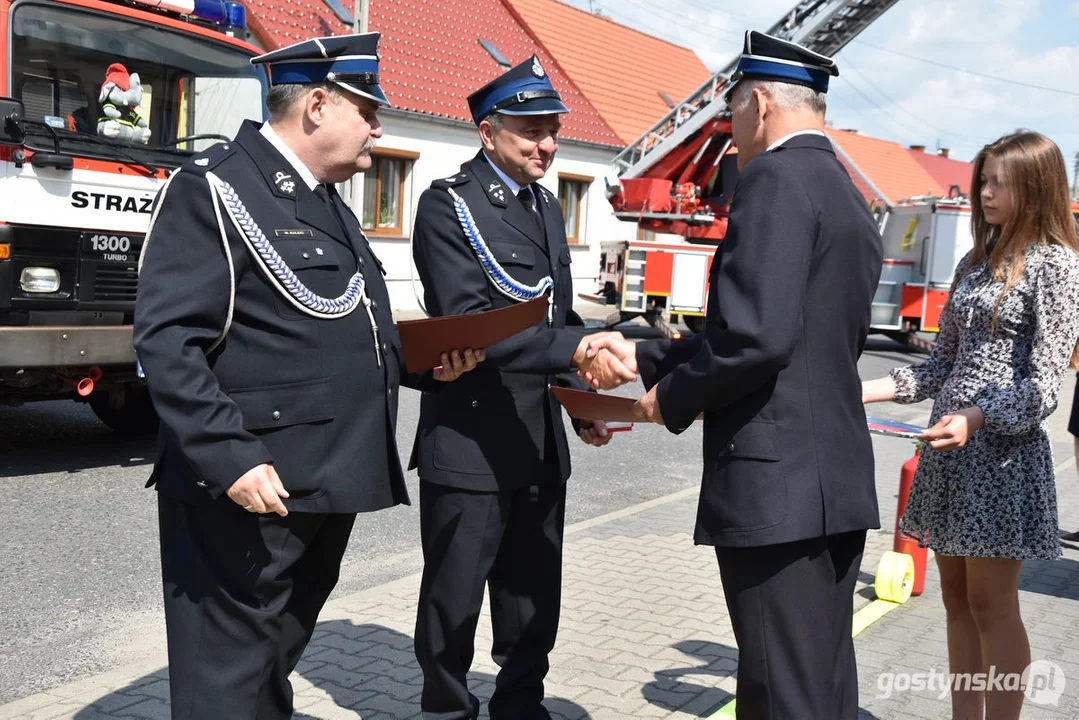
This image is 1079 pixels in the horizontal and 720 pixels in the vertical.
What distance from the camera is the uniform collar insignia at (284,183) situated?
9.32 ft

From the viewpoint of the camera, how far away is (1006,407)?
3.41 m

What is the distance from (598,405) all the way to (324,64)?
117cm

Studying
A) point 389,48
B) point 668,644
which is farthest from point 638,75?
point 668,644

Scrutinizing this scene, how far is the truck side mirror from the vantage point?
6.33 m

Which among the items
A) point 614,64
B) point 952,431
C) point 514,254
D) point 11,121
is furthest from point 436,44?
point 952,431

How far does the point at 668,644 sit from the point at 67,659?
7.97 feet

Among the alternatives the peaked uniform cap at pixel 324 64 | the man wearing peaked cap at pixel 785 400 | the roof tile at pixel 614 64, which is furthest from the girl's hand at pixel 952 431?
the roof tile at pixel 614 64

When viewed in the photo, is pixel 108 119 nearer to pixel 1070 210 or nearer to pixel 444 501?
pixel 444 501

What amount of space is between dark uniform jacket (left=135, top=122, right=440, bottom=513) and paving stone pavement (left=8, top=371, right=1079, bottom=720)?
4.56ft

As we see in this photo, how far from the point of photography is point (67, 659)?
14.2ft

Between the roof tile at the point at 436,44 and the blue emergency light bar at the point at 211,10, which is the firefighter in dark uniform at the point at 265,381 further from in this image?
the roof tile at the point at 436,44

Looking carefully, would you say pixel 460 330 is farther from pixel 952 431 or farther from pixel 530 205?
pixel 952 431

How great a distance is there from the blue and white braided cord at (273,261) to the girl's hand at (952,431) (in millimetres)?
1800

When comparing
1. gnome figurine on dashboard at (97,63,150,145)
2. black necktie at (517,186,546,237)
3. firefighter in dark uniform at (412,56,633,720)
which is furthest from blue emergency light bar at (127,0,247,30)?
black necktie at (517,186,546,237)
